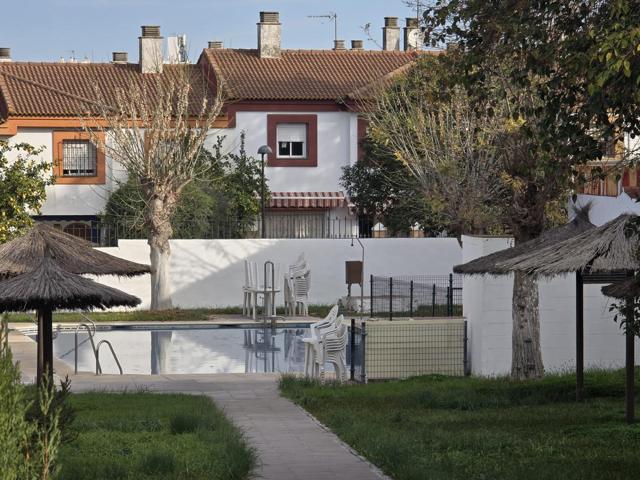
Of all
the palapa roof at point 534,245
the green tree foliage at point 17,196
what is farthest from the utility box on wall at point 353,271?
the palapa roof at point 534,245

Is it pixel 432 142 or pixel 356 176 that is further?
pixel 356 176

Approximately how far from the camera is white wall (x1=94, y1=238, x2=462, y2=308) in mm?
34531

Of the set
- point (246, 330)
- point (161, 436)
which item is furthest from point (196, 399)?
point (246, 330)

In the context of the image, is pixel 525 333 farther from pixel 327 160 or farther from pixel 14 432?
pixel 327 160

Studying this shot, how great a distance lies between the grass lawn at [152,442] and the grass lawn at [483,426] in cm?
146

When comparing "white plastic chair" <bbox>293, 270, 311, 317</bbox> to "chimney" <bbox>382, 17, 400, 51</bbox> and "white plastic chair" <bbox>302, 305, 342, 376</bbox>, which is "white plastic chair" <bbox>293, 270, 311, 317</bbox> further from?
"chimney" <bbox>382, 17, 400, 51</bbox>

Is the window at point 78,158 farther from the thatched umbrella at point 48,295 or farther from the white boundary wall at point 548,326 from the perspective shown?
the thatched umbrella at point 48,295

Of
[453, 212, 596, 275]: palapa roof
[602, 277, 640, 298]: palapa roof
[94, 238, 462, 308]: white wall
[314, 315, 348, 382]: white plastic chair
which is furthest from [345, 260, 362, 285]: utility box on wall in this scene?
[602, 277, 640, 298]: palapa roof

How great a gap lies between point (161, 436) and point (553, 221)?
13450 mm

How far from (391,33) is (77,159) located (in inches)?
668

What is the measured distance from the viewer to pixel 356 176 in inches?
1727

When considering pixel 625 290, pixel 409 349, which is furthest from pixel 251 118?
pixel 625 290

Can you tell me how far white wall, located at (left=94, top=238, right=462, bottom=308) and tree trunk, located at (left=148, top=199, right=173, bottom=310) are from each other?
1049 millimetres

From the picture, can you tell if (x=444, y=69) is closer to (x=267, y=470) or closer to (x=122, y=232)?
(x=267, y=470)
